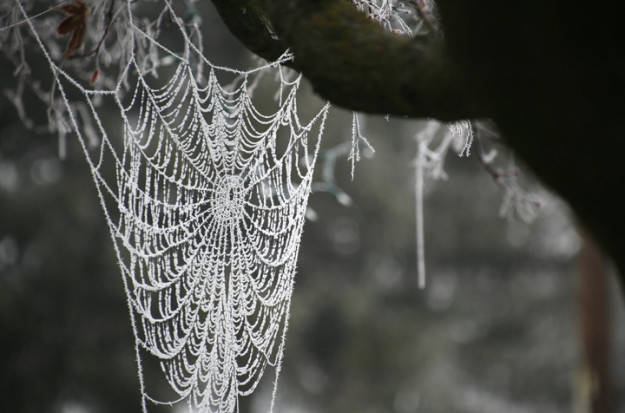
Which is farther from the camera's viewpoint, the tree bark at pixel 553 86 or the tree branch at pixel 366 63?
the tree branch at pixel 366 63

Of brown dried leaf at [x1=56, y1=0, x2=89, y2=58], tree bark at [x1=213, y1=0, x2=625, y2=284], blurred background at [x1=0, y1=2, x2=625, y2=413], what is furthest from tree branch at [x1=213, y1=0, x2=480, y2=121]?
blurred background at [x1=0, y1=2, x2=625, y2=413]

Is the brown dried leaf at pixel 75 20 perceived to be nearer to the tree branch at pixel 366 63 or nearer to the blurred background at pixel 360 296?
the tree branch at pixel 366 63

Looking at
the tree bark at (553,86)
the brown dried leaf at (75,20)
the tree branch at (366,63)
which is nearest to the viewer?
the tree bark at (553,86)

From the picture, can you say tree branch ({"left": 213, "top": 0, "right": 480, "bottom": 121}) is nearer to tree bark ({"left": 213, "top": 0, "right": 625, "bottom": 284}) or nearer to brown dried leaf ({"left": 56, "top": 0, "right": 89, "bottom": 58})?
tree bark ({"left": 213, "top": 0, "right": 625, "bottom": 284})

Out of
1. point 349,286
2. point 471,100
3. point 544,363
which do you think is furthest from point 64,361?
point 471,100

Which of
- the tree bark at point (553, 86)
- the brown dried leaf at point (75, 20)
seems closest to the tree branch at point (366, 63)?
the tree bark at point (553, 86)

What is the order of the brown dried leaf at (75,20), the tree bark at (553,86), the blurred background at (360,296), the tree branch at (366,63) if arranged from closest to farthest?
the tree bark at (553,86), the tree branch at (366,63), the brown dried leaf at (75,20), the blurred background at (360,296)

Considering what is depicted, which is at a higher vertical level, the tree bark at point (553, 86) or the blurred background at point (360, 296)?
the tree bark at point (553, 86)

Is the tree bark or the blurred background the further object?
the blurred background

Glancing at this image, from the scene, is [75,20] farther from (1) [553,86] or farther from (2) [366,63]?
(1) [553,86]
